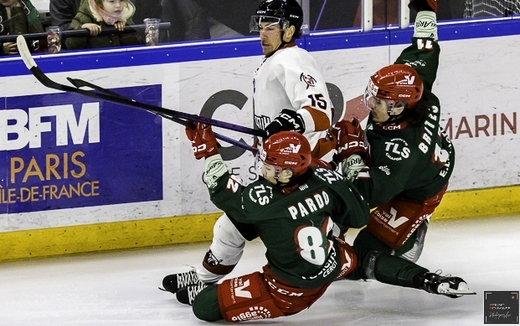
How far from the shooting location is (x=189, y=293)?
496cm

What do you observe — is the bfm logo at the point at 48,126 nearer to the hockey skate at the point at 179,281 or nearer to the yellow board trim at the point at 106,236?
the yellow board trim at the point at 106,236

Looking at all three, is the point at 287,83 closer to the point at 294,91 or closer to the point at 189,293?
the point at 294,91

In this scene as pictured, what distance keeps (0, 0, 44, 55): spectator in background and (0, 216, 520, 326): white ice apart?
0.98m

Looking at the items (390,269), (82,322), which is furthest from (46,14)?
(390,269)

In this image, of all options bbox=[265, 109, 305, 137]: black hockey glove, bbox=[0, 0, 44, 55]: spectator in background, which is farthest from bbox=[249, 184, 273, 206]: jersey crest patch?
bbox=[0, 0, 44, 55]: spectator in background

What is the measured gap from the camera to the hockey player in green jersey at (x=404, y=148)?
481 cm

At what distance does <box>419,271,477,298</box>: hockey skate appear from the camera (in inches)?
182

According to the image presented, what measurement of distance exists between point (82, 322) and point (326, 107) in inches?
49.6

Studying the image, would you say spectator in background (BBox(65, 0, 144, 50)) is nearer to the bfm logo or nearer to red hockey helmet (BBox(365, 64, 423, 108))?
the bfm logo

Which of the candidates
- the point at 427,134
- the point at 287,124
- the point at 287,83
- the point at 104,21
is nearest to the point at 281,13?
the point at 287,83

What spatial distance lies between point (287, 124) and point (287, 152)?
24cm

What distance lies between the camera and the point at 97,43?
19.1 feet

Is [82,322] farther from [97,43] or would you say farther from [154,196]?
[97,43]

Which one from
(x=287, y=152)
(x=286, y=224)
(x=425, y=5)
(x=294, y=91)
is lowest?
(x=286, y=224)
